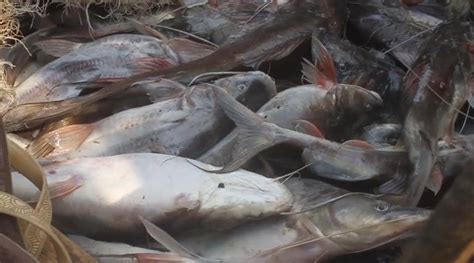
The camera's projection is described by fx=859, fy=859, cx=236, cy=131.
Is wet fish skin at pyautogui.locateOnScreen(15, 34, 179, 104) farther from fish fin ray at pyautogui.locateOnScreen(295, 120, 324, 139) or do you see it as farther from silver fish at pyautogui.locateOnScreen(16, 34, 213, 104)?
fish fin ray at pyautogui.locateOnScreen(295, 120, 324, 139)

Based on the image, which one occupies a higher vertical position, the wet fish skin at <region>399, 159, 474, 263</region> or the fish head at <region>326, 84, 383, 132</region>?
the wet fish skin at <region>399, 159, 474, 263</region>

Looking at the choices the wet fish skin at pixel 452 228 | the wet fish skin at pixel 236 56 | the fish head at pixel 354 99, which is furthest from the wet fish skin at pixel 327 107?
the wet fish skin at pixel 452 228

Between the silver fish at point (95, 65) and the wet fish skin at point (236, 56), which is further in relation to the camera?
the silver fish at point (95, 65)

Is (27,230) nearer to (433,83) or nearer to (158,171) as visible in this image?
(158,171)

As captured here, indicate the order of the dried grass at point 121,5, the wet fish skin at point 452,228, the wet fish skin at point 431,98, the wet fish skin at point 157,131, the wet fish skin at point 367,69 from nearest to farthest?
the wet fish skin at point 452,228
the wet fish skin at point 431,98
the wet fish skin at point 157,131
the wet fish skin at point 367,69
the dried grass at point 121,5

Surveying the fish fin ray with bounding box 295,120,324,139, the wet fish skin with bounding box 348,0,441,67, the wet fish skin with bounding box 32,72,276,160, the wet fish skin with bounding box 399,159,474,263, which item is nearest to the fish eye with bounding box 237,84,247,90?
the wet fish skin with bounding box 32,72,276,160

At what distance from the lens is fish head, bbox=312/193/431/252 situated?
6.43 feet

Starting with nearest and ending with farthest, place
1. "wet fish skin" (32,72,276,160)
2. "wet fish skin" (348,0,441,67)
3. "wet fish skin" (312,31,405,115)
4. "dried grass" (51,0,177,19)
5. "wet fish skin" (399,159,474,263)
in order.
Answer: "wet fish skin" (399,159,474,263), "wet fish skin" (32,72,276,160), "wet fish skin" (312,31,405,115), "wet fish skin" (348,0,441,67), "dried grass" (51,0,177,19)

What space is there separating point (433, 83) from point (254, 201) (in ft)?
2.20

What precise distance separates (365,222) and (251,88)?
2.04ft

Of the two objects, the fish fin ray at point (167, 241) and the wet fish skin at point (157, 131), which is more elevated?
the wet fish skin at point (157, 131)

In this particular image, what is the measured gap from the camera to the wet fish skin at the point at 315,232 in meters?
1.97

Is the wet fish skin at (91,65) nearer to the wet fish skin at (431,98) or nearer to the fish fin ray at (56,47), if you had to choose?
the fish fin ray at (56,47)

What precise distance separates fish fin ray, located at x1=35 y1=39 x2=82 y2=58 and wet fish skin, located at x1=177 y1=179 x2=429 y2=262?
95cm
